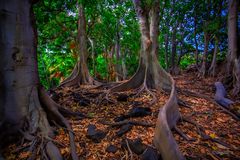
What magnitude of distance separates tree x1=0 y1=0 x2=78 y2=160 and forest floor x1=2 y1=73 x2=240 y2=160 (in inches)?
11.0

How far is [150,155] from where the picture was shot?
9.03 ft

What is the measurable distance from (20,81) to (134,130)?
7.82 ft

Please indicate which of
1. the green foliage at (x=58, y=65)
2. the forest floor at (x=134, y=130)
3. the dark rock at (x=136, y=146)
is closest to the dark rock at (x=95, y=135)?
the forest floor at (x=134, y=130)

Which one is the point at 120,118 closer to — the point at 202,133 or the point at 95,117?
the point at 95,117

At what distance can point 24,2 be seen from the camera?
10.9ft

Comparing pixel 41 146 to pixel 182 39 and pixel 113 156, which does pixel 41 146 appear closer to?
pixel 113 156

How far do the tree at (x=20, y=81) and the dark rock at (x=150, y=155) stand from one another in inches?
44.4

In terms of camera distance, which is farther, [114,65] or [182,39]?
[182,39]

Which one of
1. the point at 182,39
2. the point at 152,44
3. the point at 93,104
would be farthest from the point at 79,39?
the point at 182,39

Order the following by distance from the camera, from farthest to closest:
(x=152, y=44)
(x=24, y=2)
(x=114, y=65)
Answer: (x=114, y=65)
(x=152, y=44)
(x=24, y=2)

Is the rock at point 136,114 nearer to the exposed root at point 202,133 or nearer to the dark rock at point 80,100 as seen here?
the exposed root at point 202,133

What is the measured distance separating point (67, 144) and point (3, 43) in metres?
2.09

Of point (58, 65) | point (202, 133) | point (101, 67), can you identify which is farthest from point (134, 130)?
point (101, 67)

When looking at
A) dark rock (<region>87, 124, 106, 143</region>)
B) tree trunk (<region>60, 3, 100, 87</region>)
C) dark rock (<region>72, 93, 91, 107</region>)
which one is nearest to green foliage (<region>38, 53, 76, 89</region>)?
tree trunk (<region>60, 3, 100, 87</region>)
